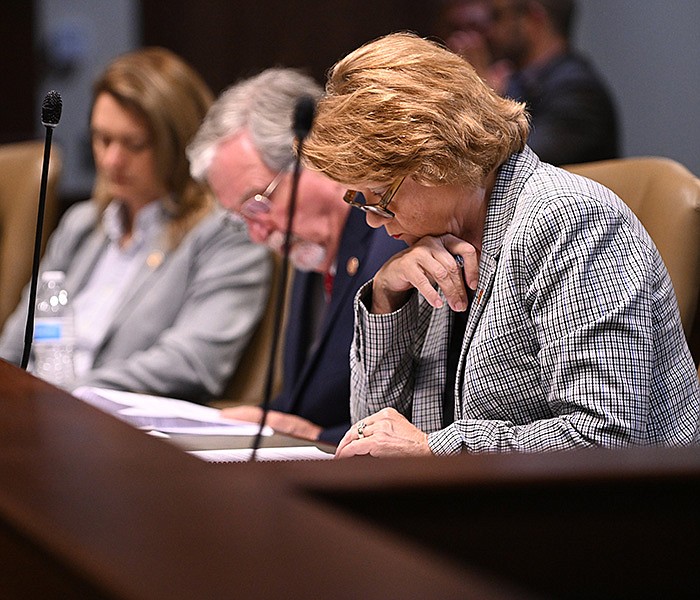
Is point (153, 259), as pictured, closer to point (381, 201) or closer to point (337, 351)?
point (337, 351)

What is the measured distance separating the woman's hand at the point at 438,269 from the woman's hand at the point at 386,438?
0.52ft

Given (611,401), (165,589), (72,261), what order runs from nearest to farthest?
(165,589), (611,401), (72,261)

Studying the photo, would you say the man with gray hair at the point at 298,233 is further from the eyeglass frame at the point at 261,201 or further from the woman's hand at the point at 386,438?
the woman's hand at the point at 386,438

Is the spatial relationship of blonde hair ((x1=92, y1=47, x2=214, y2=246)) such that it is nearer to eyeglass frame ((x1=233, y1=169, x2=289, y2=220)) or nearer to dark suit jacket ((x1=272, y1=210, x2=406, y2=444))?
eyeglass frame ((x1=233, y1=169, x2=289, y2=220))

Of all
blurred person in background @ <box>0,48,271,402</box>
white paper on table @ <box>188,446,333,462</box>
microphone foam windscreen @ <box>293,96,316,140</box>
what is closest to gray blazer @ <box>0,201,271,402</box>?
blurred person in background @ <box>0,48,271,402</box>

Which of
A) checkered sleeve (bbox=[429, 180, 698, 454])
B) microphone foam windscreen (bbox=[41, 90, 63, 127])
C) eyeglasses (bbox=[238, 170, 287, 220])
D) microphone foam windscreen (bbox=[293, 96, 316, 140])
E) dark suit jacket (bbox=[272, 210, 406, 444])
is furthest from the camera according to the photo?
eyeglasses (bbox=[238, 170, 287, 220])

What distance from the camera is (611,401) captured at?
125 cm

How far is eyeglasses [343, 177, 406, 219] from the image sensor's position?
1395 mm

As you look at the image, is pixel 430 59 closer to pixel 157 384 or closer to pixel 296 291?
pixel 296 291

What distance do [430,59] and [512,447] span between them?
452 mm

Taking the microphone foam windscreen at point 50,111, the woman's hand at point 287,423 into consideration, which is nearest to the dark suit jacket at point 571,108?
the woman's hand at point 287,423

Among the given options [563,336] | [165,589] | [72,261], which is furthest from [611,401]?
[72,261]

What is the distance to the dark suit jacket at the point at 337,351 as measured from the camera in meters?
1.87

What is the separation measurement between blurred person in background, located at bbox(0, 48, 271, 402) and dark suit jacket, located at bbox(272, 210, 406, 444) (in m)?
0.43
